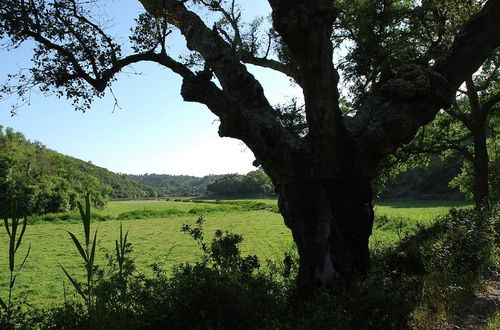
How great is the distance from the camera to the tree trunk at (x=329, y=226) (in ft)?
17.9

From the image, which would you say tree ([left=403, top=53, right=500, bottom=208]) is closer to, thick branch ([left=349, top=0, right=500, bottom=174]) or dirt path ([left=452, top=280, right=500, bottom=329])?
thick branch ([left=349, top=0, right=500, bottom=174])

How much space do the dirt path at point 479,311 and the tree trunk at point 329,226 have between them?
138cm

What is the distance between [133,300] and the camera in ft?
14.6

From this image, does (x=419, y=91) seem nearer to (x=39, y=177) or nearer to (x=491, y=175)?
(x=491, y=175)

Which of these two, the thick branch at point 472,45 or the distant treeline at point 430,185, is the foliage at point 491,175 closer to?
the thick branch at point 472,45

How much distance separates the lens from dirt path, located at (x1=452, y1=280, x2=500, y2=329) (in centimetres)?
428

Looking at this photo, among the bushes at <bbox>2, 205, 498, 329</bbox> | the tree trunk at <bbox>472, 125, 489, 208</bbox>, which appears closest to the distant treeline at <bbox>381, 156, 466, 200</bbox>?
the tree trunk at <bbox>472, 125, 489, 208</bbox>

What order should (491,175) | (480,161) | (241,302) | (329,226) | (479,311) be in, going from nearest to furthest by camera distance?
(241,302), (479,311), (329,226), (480,161), (491,175)

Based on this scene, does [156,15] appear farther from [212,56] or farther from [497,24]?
[497,24]

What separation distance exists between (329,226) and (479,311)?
220cm

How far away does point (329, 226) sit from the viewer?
18.5 ft

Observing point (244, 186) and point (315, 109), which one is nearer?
point (315, 109)

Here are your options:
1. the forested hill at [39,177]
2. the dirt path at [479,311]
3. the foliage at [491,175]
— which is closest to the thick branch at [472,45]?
the dirt path at [479,311]

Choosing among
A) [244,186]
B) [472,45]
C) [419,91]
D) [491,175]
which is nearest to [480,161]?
[491,175]
